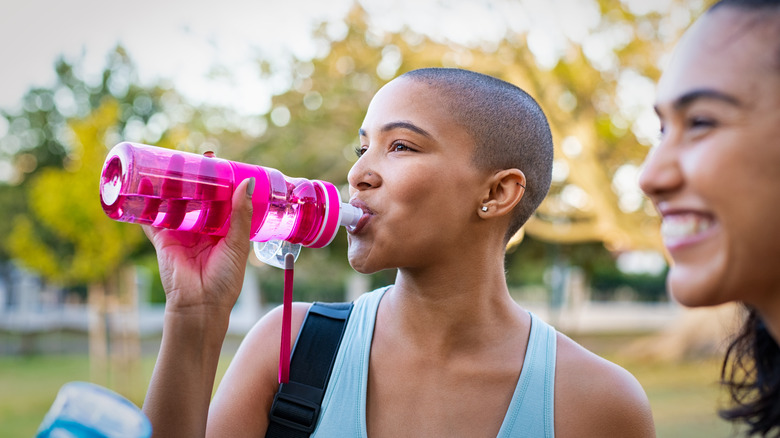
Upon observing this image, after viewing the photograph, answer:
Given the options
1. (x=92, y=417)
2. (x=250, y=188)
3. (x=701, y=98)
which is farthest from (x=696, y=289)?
(x=250, y=188)

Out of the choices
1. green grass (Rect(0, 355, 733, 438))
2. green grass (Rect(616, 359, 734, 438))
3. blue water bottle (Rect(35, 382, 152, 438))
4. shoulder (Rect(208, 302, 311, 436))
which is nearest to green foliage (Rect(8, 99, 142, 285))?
green grass (Rect(0, 355, 733, 438))

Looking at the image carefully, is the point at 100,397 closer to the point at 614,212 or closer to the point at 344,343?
the point at 344,343

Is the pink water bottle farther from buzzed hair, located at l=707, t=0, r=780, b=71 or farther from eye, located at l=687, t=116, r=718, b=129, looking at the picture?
buzzed hair, located at l=707, t=0, r=780, b=71

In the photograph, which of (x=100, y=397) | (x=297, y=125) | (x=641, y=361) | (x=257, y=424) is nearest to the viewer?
(x=100, y=397)

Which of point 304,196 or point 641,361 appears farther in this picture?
point 641,361

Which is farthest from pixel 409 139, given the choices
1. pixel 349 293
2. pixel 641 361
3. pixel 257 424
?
pixel 349 293

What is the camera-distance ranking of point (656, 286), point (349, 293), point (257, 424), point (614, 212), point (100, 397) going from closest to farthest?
point (100, 397), point (257, 424), point (614, 212), point (349, 293), point (656, 286)

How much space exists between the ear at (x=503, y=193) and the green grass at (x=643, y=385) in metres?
5.69

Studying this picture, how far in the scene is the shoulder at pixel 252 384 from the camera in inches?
74.4

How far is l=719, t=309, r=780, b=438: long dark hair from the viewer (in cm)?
121

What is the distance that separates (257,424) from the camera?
1.91 meters

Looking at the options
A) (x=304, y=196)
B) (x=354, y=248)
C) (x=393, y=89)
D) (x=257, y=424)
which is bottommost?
(x=257, y=424)

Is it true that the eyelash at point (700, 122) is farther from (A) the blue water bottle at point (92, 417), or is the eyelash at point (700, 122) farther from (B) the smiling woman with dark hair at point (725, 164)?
(A) the blue water bottle at point (92, 417)

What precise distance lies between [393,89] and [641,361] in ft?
48.4
